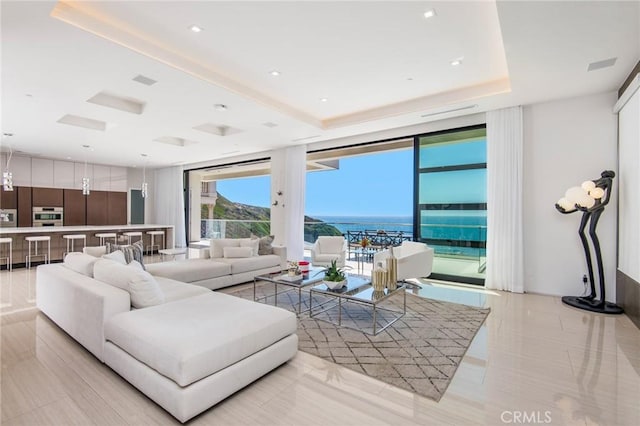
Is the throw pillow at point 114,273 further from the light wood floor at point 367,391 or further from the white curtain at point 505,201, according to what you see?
the white curtain at point 505,201

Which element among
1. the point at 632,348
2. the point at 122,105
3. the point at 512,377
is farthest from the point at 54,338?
the point at 632,348

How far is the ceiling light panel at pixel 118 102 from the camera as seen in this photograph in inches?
193

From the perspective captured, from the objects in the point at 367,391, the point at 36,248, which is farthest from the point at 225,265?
the point at 36,248

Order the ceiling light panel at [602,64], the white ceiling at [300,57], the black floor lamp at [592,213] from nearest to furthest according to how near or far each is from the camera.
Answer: the white ceiling at [300,57]
the ceiling light panel at [602,64]
the black floor lamp at [592,213]

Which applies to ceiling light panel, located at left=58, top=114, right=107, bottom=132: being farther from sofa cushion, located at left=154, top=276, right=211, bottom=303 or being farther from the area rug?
the area rug

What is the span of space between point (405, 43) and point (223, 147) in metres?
5.87

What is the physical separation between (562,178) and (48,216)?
41.5 feet

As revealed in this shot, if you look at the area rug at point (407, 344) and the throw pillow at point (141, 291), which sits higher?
the throw pillow at point (141, 291)

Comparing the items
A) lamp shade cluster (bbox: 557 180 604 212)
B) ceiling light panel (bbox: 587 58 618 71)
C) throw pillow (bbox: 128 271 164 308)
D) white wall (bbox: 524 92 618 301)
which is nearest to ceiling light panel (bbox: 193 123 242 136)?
throw pillow (bbox: 128 271 164 308)

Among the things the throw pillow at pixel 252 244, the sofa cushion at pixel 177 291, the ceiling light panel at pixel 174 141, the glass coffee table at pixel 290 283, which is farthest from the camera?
the ceiling light panel at pixel 174 141

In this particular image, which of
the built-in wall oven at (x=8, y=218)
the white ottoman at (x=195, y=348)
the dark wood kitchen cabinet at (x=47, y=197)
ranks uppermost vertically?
the dark wood kitchen cabinet at (x=47, y=197)

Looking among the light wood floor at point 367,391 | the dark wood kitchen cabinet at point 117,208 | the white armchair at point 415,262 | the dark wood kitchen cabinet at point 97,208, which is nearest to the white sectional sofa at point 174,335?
the light wood floor at point 367,391

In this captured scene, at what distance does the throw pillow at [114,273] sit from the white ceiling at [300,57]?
2.22 meters

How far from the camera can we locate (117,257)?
3.51 m
